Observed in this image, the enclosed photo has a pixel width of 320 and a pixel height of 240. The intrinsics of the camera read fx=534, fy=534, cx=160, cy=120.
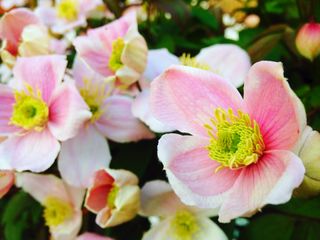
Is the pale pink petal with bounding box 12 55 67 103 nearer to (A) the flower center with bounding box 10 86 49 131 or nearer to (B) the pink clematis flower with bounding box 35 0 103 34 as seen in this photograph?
(A) the flower center with bounding box 10 86 49 131

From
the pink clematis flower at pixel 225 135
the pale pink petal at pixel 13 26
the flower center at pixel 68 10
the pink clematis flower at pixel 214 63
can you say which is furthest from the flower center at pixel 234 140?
the flower center at pixel 68 10

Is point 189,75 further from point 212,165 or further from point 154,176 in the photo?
point 154,176

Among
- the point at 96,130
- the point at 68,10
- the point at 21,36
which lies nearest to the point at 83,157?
the point at 96,130

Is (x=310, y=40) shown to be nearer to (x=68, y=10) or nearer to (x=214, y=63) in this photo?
(x=214, y=63)

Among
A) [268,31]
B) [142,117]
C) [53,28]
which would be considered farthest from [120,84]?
[53,28]

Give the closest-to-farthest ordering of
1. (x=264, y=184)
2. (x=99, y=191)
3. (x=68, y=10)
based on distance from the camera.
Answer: (x=264, y=184) < (x=99, y=191) < (x=68, y=10)

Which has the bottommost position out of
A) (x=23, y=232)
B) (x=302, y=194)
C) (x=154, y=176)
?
(x=23, y=232)

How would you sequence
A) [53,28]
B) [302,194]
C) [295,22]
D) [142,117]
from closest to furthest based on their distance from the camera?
1. [302,194]
2. [142,117]
3. [295,22]
4. [53,28]

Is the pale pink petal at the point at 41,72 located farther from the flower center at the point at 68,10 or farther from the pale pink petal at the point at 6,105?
the flower center at the point at 68,10
